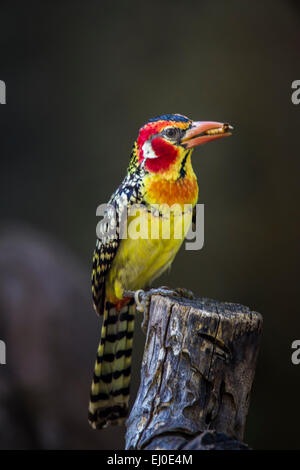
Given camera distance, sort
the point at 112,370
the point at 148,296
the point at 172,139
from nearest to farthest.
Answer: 1. the point at 148,296
2. the point at 172,139
3. the point at 112,370

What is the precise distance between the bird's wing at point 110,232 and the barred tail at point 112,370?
132mm

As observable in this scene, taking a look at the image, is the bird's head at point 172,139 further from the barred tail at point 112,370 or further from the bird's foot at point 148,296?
the barred tail at point 112,370

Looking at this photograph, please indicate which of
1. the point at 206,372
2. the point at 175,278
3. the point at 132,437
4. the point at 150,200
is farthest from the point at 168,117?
the point at 175,278

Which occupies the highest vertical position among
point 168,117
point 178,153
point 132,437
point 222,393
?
point 168,117

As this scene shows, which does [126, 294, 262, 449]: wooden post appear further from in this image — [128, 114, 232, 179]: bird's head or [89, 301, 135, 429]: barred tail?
[128, 114, 232, 179]: bird's head

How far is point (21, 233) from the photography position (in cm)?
340

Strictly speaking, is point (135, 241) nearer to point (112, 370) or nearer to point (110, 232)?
point (110, 232)

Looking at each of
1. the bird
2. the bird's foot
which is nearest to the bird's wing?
the bird

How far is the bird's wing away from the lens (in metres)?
2.24

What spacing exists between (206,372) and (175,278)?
175 cm

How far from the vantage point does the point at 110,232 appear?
7.47ft

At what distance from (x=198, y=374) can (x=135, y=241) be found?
687mm

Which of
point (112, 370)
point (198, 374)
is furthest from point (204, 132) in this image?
point (112, 370)

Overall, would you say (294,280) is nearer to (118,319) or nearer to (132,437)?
(118,319)
